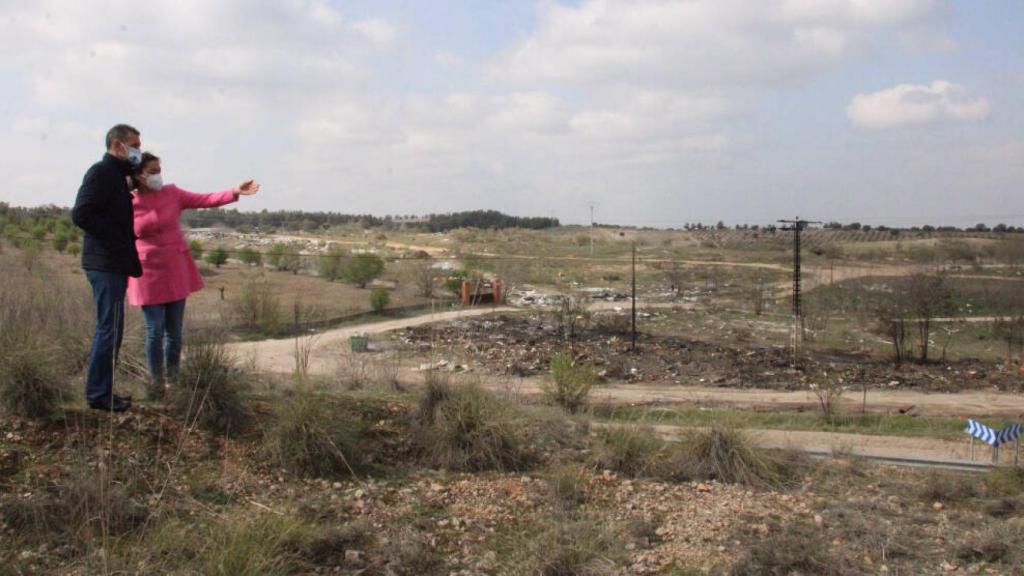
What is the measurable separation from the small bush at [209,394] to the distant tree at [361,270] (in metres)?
28.0

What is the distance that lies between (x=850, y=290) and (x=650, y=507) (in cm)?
3471

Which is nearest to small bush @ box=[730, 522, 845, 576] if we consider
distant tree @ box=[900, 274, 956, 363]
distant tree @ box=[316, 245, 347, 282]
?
distant tree @ box=[900, 274, 956, 363]

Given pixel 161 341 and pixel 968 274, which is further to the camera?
pixel 968 274

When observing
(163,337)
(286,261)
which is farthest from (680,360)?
(286,261)

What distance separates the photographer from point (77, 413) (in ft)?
17.3

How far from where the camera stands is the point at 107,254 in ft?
17.3

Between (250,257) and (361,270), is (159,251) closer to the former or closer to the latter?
(361,270)

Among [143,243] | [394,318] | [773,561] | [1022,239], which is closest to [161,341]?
[143,243]

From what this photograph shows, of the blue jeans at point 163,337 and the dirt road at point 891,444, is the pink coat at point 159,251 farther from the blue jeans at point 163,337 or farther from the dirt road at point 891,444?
the dirt road at point 891,444

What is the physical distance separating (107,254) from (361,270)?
93.6 feet

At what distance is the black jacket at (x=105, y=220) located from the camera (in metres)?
5.19

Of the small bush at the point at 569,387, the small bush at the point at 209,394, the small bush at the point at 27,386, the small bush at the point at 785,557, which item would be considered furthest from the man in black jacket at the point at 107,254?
the small bush at the point at 569,387

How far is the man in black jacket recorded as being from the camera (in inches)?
204

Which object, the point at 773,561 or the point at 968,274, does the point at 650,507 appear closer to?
the point at 773,561
